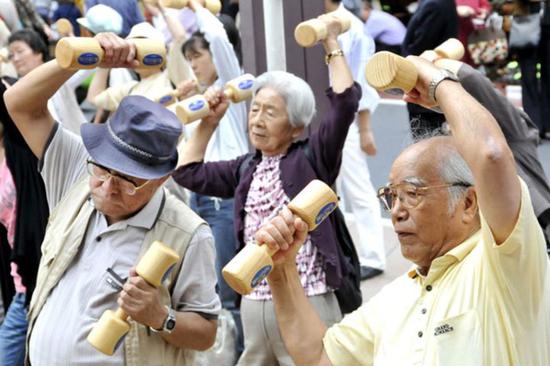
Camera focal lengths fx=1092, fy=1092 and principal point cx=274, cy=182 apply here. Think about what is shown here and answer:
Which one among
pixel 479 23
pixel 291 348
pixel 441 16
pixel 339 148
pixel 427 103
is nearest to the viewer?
pixel 427 103

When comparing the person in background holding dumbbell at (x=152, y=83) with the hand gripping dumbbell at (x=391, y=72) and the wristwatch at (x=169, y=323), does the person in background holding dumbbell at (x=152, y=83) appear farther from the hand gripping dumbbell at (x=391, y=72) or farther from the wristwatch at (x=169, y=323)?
the hand gripping dumbbell at (x=391, y=72)

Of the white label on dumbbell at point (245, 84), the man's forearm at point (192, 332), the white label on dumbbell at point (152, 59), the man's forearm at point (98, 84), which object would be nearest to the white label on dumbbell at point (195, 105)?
the white label on dumbbell at point (245, 84)

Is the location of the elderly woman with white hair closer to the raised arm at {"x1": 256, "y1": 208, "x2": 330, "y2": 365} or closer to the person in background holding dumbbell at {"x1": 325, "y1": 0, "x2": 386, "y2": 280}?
the raised arm at {"x1": 256, "y1": 208, "x2": 330, "y2": 365}

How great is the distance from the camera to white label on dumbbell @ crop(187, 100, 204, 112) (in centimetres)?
526

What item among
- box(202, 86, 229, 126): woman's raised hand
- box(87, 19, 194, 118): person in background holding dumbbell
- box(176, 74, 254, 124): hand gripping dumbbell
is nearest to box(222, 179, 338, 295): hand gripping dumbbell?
box(176, 74, 254, 124): hand gripping dumbbell

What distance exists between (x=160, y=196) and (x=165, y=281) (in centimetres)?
35

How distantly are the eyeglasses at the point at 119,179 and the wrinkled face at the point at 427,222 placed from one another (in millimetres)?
1145

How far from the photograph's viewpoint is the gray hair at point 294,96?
5031mm

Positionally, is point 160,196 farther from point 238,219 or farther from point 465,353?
point 465,353

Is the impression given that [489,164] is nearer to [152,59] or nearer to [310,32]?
[152,59]

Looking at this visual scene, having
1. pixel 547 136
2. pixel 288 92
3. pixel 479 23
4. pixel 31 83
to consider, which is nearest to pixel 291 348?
pixel 31 83

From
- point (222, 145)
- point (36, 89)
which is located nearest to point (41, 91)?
point (36, 89)

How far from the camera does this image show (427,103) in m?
3.10

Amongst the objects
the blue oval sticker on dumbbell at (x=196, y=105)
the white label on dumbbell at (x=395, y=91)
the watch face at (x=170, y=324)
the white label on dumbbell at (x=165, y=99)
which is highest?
the white label on dumbbell at (x=395, y=91)
